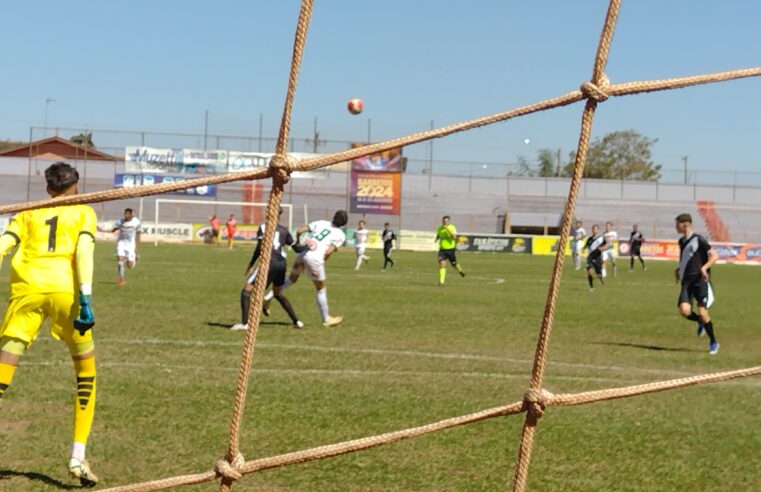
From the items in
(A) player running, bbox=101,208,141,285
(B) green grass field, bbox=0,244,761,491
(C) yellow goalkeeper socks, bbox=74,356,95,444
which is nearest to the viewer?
(C) yellow goalkeeper socks, bbox=74,356,95,444

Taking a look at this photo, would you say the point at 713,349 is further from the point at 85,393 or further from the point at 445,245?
the point at 445,245

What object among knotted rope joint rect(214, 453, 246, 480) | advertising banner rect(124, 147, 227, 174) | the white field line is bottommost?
the white field line

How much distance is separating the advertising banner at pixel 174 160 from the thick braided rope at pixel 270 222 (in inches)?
2502

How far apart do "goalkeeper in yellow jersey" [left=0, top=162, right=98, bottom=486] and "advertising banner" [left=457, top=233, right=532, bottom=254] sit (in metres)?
52.0

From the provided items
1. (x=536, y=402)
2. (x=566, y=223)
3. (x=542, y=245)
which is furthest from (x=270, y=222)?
(x=542, y=245)

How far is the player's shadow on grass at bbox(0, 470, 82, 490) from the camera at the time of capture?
6.30 metres

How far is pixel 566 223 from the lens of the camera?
3.62 meters

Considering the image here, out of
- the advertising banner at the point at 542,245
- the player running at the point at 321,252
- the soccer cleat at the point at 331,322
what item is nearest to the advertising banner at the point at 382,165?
the advertising banner at the point at 542,245

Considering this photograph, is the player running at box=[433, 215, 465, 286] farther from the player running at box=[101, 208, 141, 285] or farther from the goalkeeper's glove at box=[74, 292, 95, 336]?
the goalkeeper's glove at box=[74, 292, 95, 336]

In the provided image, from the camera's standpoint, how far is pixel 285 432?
26.0ft

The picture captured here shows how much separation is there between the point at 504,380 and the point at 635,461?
3505 mm

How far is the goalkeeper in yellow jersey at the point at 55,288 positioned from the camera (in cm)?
629

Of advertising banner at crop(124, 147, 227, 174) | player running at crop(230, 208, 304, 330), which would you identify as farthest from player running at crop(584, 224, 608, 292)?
advertising banner at crop(124, 147, 227, 174)

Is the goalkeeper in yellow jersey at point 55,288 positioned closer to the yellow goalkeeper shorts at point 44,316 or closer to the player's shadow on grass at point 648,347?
the yellow goalkeeper shorts at point 44,316
